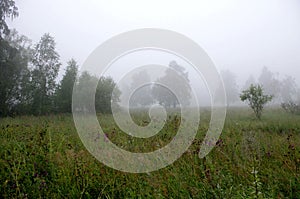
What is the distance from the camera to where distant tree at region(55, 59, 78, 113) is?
17.1 m

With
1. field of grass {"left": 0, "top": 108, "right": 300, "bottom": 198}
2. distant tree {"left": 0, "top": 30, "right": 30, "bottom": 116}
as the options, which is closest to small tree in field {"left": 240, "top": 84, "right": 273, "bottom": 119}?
field of grass {"left": 0, "top": 108, "right": 300, "bottom": 198}

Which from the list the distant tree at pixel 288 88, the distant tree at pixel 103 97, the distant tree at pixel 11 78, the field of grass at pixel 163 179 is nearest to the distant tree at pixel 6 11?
the distant tree at pixel 11 78

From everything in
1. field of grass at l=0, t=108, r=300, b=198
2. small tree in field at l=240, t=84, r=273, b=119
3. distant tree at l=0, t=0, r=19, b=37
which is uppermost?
distant tree at l=0, t=0, r=19, b=37

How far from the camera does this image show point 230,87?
62.4 m

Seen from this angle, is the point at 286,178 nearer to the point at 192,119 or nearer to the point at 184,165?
the point at 184,165

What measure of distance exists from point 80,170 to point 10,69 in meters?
18.3

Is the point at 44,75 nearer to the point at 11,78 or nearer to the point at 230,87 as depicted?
the point at 11,78

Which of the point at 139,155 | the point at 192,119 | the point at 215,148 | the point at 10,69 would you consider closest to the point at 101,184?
the point at 139,155

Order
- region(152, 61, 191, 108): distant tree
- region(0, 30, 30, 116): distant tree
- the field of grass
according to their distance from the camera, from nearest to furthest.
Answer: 1. the field of grass
2. region(152, 61, 191, 108): distant tree
3. region(0, 30, 30, 116): distant tree

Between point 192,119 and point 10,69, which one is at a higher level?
point 10,69

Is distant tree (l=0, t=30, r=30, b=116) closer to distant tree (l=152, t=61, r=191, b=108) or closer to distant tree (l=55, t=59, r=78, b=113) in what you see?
distant tree (l=55, t=59, r=78, b=113)

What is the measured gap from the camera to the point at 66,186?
2.39 metres

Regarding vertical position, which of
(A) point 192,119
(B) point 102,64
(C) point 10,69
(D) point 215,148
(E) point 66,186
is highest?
(C) point 10,69

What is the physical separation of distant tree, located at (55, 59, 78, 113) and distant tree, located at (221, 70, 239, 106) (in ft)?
162
